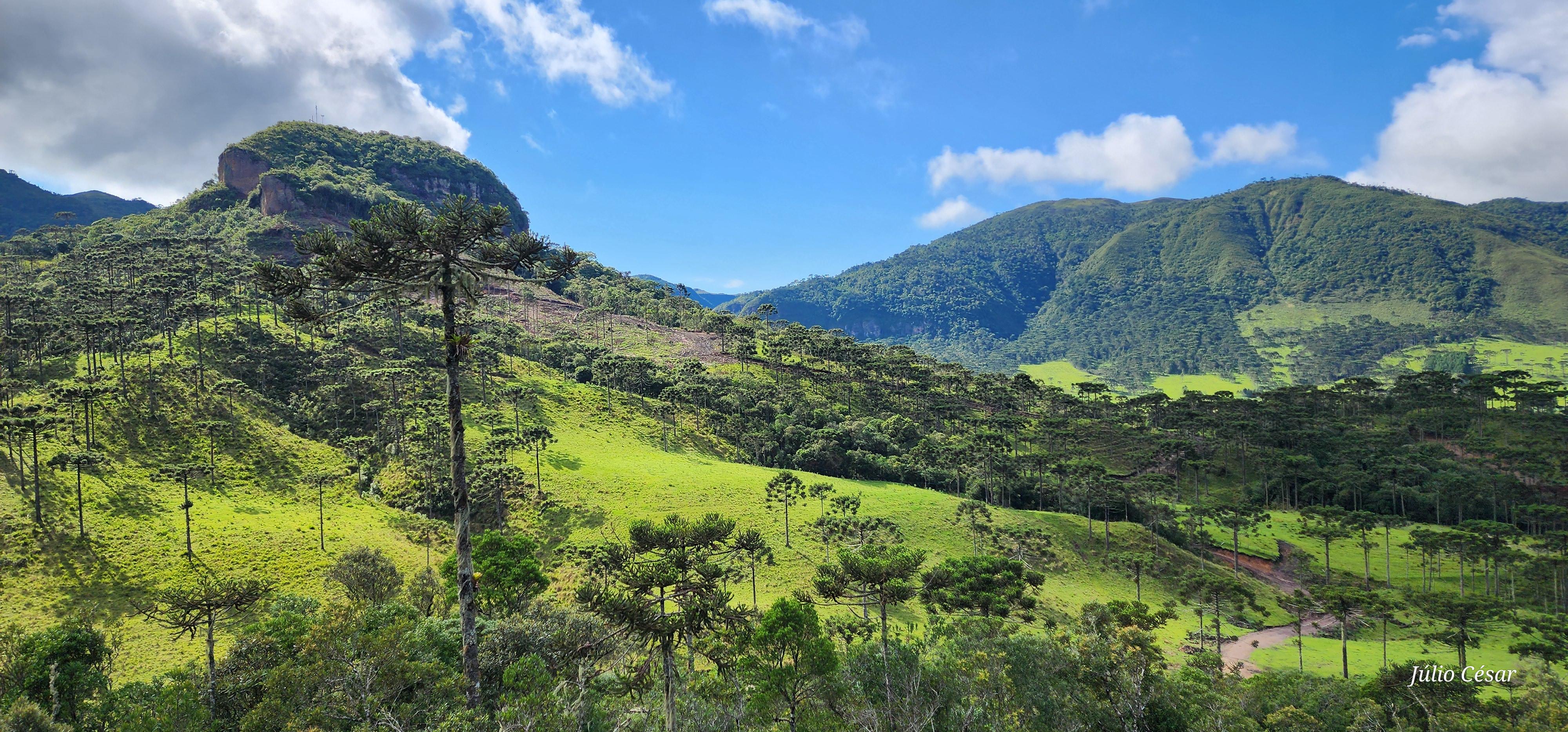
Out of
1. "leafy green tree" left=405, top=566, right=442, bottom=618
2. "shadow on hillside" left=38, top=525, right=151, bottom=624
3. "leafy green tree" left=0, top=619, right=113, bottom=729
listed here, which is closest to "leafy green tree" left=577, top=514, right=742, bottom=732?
"leafy green tree" left=0, top=619, right=113, bottom=729

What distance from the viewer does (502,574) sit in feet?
118

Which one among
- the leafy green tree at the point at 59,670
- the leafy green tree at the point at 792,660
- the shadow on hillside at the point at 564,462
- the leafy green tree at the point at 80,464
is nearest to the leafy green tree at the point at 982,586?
the leafy green tree at the point at 792,660

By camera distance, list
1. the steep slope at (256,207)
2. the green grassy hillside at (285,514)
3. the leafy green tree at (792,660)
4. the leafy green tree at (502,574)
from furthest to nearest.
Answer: the steep slope at (256,207) → the green grassy hillside at (285,514) → the leafy green tree at (502,574) → the leafy green tree at (792,660)

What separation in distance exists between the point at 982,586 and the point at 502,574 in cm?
3149

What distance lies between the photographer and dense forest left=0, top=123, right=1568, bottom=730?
61.6ft

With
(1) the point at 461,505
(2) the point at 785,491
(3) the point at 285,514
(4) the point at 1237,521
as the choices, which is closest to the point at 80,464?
(3) the point at 285,514

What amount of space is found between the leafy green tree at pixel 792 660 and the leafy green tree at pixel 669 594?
4.09m

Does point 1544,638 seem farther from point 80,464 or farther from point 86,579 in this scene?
point 80,464

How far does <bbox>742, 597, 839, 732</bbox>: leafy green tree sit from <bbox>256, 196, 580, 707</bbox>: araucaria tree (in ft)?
46.4

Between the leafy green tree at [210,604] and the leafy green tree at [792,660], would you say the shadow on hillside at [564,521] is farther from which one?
the leafy green tree at [792,660]

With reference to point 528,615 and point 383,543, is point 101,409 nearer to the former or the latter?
point 383,543

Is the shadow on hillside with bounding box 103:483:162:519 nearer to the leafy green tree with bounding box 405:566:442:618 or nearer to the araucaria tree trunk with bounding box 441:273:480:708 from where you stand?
the leafy green tree with bounding box 405:566:442:618

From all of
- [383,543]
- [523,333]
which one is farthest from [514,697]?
[523,333]

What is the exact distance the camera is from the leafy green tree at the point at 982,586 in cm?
4038
